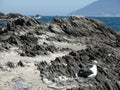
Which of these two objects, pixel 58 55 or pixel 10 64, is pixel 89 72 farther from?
pixel 58 55

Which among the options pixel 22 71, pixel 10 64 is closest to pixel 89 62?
pixel 22 71

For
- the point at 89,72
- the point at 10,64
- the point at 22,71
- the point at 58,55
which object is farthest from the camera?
the point at 58,55

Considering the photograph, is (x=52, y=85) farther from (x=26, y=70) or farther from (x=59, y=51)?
(x=59, y=51)

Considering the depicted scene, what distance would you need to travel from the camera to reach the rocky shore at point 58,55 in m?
24.7

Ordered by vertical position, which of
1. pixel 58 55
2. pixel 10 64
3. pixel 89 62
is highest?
pixel 89 62

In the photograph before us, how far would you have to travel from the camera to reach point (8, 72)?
27.0 m

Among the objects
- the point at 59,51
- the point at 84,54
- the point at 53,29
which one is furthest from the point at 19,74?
the point at 53,29

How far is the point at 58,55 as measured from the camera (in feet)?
107

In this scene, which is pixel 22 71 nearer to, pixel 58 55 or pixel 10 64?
pixel 10 64

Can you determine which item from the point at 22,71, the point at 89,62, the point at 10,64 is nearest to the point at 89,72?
the point at 89,62

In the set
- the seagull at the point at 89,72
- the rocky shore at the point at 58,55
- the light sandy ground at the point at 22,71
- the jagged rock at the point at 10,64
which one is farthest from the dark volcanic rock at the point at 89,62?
the jagged rock at the point at 10,64

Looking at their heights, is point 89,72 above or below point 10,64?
above

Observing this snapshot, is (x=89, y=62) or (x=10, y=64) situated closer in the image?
(x=89, y=62)

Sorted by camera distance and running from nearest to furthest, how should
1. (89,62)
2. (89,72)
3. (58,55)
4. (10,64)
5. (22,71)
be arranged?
(89,72) → (22,71) → (89,62) → (10,64) → (58,55)
